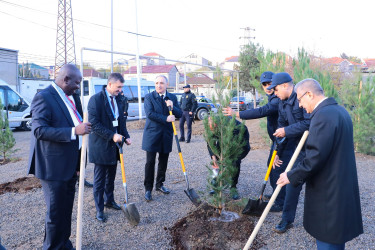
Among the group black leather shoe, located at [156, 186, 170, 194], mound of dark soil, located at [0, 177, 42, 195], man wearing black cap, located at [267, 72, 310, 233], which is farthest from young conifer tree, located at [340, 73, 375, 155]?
mound of dark soil, located at [0, 177, 42, 195]

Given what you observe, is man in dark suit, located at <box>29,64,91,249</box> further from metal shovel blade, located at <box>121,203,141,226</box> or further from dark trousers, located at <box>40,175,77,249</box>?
metal shovel blade, located at <box>121,203,141,226</box>

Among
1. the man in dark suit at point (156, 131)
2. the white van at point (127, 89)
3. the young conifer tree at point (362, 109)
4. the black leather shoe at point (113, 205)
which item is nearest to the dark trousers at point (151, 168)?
the man in dark suit at point (156, 131)

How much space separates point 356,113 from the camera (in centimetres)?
879

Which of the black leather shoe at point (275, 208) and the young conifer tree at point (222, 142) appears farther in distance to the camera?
the black leather shoe at point (275, 208)

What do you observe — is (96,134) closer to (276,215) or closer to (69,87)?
(69,87)

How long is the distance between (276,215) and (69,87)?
3206mm

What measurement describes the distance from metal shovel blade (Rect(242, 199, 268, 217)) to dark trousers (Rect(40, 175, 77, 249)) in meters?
2.29

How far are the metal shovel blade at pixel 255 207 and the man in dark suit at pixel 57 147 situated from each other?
90.2 inches

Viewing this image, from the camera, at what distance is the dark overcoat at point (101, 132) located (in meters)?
4.15

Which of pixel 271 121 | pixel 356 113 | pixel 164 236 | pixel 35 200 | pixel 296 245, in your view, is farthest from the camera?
pixel 356 113

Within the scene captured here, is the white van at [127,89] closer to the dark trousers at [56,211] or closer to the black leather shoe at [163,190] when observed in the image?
the black leather shoe at [163,190]

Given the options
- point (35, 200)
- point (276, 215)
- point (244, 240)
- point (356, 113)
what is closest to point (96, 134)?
point (35, 200)

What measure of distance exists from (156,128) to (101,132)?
3.54 ft

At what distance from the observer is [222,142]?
13.3 feet
